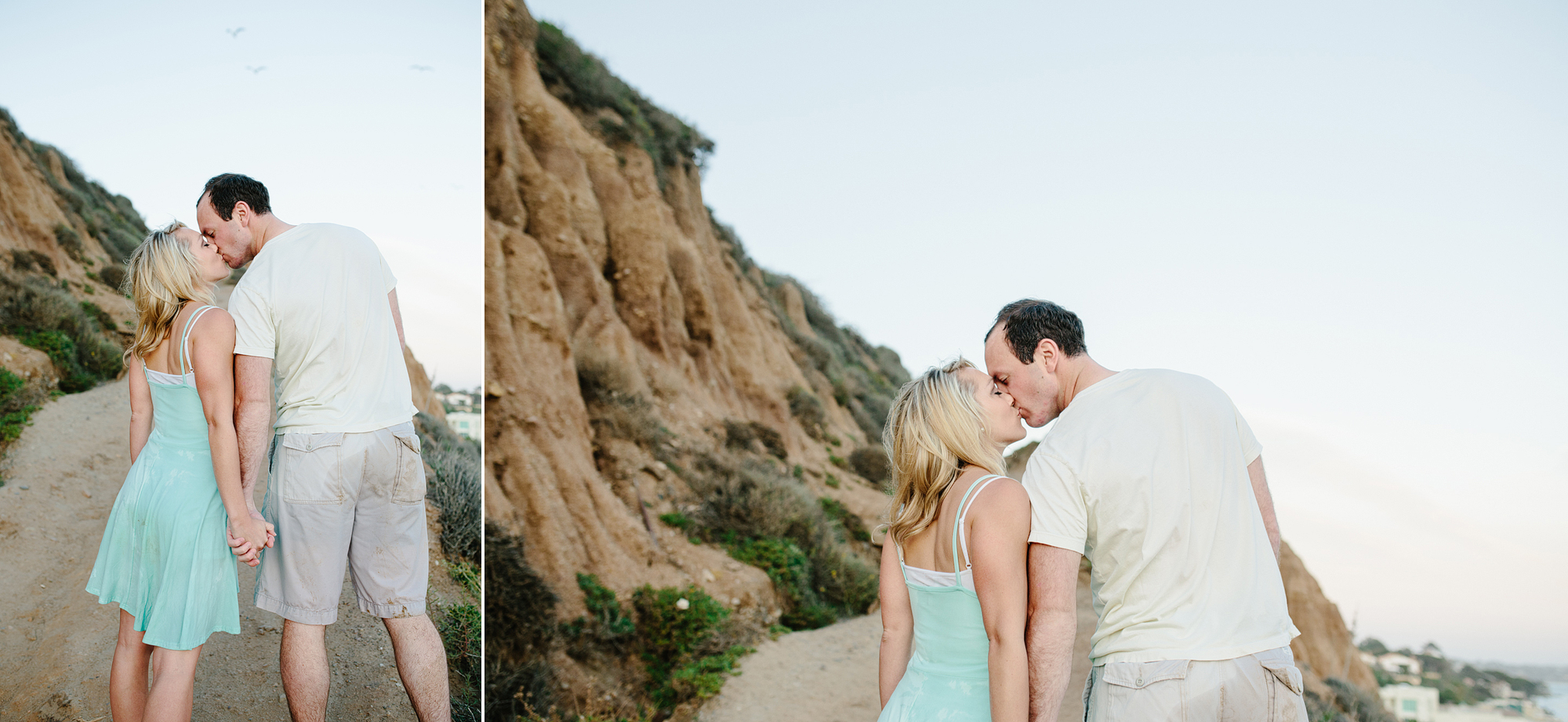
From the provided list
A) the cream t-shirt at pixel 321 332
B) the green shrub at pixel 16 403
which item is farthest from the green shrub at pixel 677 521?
the cream t-shirt at pixel 321 332

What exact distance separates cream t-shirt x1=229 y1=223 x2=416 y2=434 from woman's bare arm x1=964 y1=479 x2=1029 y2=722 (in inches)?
84.2

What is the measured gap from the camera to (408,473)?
3162 millimetres

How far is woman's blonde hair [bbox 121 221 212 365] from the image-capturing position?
116 inches

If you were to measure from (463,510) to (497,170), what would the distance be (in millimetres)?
5327

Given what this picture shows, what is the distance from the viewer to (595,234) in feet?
34.8

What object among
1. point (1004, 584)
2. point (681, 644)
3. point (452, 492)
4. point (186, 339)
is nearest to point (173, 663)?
point (186, 339)

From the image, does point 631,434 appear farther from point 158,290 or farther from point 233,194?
point 158,290

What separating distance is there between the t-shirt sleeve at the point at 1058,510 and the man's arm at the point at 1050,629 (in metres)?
0.02

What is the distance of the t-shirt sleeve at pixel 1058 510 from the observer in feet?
6.48

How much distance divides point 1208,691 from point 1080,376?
78 cm

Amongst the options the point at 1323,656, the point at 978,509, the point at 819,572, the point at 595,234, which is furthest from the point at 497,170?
the point at 1323,656

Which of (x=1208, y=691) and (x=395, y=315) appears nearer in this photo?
(x=1208, y=691)

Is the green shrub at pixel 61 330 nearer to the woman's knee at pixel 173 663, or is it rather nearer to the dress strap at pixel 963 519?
the woman's knee at pixel 173 663

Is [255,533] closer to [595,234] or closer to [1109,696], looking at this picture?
[1109,696]
